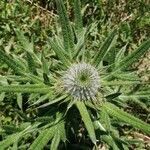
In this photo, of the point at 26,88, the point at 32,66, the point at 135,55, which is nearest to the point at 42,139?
the point at 26,88

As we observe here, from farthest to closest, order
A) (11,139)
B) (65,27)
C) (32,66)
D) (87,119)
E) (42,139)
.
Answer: (11,139) < (32,66) < (42,139) < (65,27) < (87,119)

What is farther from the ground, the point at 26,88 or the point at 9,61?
the point at 9,61

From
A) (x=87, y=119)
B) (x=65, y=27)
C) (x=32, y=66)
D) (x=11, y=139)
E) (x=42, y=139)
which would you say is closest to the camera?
(x=87, y=119)

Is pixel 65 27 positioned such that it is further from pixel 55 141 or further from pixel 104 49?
pixel 55 141

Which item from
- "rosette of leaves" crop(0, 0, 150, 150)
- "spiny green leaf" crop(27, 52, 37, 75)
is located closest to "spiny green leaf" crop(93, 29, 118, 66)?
"rosette of leaves" crop(0, 0, 150, 150)

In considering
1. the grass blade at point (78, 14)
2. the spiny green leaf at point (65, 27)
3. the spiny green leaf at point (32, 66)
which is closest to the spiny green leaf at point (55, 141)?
the spiny green leaf at point (32, 66)

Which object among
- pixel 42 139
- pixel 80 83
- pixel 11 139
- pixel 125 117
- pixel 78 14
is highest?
pixel 78 14

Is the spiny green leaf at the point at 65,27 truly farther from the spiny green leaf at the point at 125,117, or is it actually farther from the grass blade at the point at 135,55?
the spiny green leaf at the point at 125,117
